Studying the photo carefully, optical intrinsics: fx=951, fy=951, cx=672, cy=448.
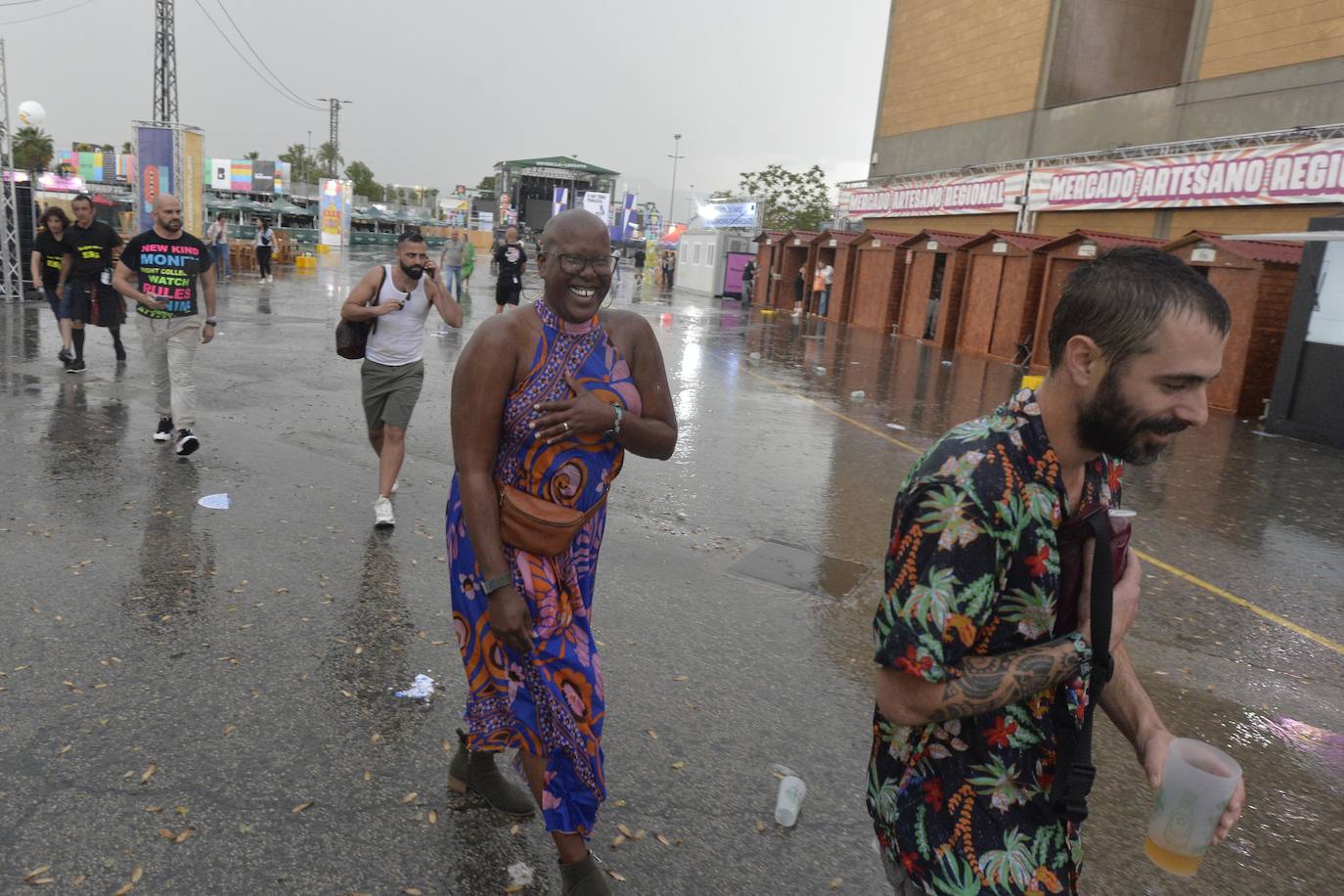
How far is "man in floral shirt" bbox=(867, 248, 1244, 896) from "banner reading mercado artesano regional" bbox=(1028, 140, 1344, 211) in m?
18.7

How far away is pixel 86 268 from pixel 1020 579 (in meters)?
11.5

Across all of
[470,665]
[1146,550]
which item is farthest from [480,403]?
[1146,550]

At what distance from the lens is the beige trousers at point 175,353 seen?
734 centimetres

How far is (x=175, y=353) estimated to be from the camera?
737 cm

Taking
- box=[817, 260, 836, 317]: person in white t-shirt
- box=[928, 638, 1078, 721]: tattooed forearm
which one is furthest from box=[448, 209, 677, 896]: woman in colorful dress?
box=[817, 260, 836, 317]: person in white t-shirt

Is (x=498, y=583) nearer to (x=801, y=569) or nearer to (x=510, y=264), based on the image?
(x=801, y=569)

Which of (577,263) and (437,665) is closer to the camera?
(577,263)

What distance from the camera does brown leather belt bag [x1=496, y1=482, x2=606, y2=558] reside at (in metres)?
2.60

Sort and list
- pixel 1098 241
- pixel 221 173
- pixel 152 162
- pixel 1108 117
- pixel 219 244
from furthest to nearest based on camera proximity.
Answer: pixel 221 173 → pixel 219 244 → pixel 1108 117 → pixel 152 162 → pixel 1098 241

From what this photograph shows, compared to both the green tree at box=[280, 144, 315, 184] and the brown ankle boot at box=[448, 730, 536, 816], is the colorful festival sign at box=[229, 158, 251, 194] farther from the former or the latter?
the brown ankle boot at box=[448, 730, 536, 816]

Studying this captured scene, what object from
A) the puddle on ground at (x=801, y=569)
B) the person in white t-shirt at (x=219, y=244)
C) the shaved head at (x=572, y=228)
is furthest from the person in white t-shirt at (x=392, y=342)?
the person in white t-shirt at (x=219, y=244)

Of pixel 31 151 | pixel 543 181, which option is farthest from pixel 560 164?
pixel 31 151

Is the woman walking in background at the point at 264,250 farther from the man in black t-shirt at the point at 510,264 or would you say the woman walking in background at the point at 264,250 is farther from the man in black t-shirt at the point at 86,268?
the man in black t-shirt at the point at 86,268

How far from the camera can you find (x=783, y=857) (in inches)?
120
